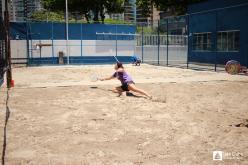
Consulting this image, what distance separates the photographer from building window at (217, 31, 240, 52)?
25.1 m

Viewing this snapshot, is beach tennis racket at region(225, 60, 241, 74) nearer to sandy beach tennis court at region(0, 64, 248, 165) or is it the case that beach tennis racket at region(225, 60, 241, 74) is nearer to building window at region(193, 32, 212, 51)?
sandy beach tennis court at region(0, 64, 248, 165)

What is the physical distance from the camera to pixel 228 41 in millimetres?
26016

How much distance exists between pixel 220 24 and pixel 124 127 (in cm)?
A: 2160

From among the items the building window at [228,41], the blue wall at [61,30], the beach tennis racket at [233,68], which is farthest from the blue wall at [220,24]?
the blue wall at [61,30]

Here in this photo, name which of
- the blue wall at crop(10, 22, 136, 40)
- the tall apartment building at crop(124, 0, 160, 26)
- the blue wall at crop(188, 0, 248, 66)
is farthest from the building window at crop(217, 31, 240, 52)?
the blue wall at crop(10, 22, 136, 40)

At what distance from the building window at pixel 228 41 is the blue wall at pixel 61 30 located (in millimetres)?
9601

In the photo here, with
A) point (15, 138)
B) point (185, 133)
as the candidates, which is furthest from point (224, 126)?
point (15, 138)

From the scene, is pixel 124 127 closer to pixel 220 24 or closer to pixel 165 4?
pixel 220 24

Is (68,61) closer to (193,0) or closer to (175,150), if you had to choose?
(193,0)

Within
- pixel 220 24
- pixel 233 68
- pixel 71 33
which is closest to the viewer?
pixel 233 68

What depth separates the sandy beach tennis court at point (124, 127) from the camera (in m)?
5.55

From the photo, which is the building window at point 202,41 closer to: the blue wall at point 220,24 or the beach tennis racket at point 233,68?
the blue wall at point 220,24

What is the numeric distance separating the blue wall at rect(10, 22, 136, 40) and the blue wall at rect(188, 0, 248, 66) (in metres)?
6.54

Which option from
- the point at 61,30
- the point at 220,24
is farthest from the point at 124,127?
the point at 61,30
